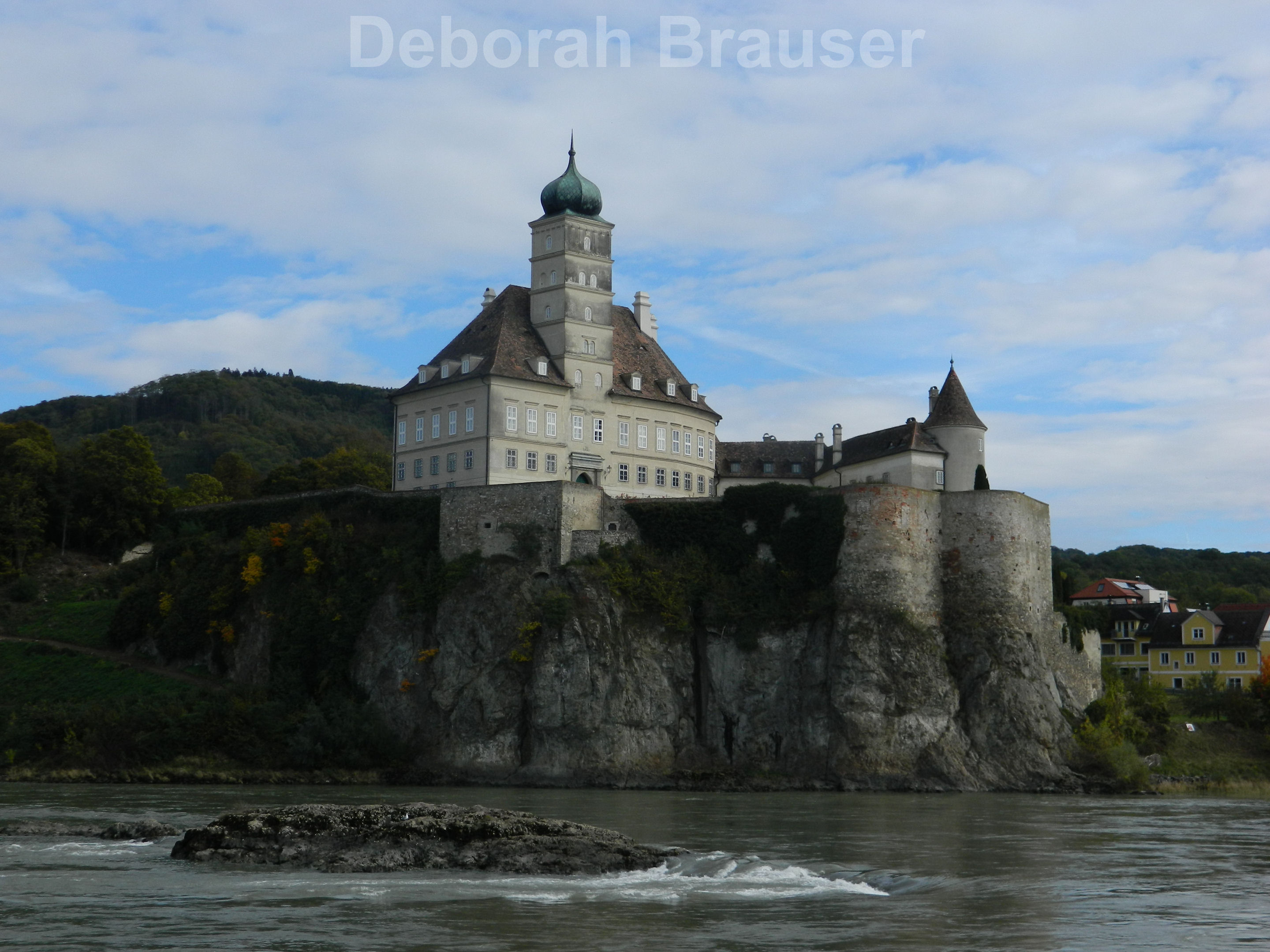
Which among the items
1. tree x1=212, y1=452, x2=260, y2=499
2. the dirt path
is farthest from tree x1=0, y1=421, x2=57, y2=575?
tree x1=212, y1=452, x2=260, y2=499

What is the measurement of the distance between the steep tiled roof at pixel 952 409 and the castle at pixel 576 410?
0.21 ft

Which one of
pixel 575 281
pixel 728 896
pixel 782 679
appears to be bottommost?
pixel 728 896

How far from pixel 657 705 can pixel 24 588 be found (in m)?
34.4

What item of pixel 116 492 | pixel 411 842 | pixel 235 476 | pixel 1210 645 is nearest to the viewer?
pixel 411 842

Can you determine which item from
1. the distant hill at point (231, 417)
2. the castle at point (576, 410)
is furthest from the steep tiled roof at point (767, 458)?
the distant hill at point (231, 417)

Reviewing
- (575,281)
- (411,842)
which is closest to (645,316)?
(575,281)

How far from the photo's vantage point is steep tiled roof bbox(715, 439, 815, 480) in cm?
7806

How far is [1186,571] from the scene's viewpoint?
13038cm

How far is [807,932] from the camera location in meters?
22.4

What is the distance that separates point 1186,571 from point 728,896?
114433 millimetres

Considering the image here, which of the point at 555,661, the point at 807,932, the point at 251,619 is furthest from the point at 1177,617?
the point at 807,932

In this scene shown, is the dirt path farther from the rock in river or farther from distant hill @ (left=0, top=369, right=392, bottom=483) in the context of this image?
distant hill @ (left=0, top=369, right=392, bottom=483)

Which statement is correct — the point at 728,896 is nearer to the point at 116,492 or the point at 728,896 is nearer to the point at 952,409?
the point at 952,409

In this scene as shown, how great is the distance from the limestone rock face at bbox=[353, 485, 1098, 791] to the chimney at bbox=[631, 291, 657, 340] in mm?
21489
